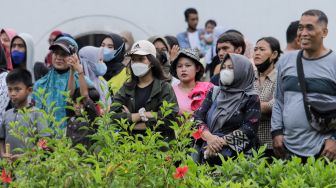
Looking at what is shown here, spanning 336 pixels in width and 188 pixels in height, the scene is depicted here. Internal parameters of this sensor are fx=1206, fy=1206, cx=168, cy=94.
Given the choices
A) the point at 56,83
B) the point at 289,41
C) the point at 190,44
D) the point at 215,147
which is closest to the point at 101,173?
the point at 215,147

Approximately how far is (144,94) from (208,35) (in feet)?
23.1

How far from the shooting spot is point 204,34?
1639 cm

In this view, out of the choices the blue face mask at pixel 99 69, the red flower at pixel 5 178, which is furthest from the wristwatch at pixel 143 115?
the red flower at pixel 5 178

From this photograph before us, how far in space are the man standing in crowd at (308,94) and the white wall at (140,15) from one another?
7.92 metres

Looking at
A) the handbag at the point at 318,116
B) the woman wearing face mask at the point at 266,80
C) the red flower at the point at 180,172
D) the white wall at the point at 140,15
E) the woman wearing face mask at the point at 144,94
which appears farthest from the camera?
the white wall at the point at 140,15

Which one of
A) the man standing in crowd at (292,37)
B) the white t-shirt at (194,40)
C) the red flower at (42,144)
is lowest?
the white t-shirt at (194,40)

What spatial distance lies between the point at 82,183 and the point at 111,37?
218 inches

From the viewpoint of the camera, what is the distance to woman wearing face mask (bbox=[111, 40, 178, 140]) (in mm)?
9117

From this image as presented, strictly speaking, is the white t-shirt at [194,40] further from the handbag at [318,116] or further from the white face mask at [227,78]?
the handbag at [318,116]

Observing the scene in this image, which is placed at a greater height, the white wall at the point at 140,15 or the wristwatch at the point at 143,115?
the white wall at the point at 140,15

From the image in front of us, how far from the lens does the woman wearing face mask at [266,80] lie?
945cm

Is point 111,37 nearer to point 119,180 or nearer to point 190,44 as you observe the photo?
point 190,44

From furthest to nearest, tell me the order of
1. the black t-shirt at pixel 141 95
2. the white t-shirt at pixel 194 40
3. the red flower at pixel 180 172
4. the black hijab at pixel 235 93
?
the white t-shirt at pixel 194 40, the black t-shirt at pixel 141 95, the black hijab at pixel 235 93, the red flower at pixel 180 172

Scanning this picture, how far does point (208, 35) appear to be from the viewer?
53.4ft
